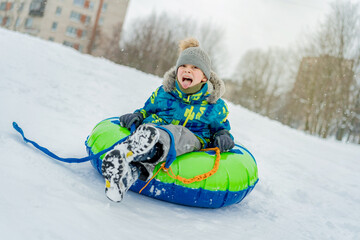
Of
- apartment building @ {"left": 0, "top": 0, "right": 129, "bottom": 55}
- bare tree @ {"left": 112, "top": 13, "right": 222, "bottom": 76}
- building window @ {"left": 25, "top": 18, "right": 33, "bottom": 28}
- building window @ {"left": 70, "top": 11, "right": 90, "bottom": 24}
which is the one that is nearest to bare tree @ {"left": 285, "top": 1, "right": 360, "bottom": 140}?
bare tree @ {"left": 112, "top": 13, "right": 222, "bottom": 76}

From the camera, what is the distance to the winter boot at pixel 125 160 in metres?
1.53

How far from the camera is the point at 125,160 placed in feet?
5.13

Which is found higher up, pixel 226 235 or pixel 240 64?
pixel 240 64

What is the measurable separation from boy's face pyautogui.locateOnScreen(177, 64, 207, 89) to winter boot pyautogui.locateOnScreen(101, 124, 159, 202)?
0.82 metres

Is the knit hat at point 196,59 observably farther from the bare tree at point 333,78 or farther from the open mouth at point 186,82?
the bare tree at point 333,78

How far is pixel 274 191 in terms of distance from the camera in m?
2.67

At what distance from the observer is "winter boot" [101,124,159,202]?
1.53 meters

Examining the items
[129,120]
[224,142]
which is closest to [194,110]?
[224,142]

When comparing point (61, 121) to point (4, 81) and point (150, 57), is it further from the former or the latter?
point (150, 57)

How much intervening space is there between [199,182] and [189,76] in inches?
34.9

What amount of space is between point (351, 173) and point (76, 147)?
3487 millimetres

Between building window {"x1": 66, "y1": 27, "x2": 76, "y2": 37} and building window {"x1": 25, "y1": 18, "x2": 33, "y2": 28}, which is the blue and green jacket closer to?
building window {"x1": 66, "y1": 27, "x2": 76, "y2": 37}

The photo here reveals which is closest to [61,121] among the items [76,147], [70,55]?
[76,147]

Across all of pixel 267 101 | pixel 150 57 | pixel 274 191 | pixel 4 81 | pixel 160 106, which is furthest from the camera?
pixel 267 101
